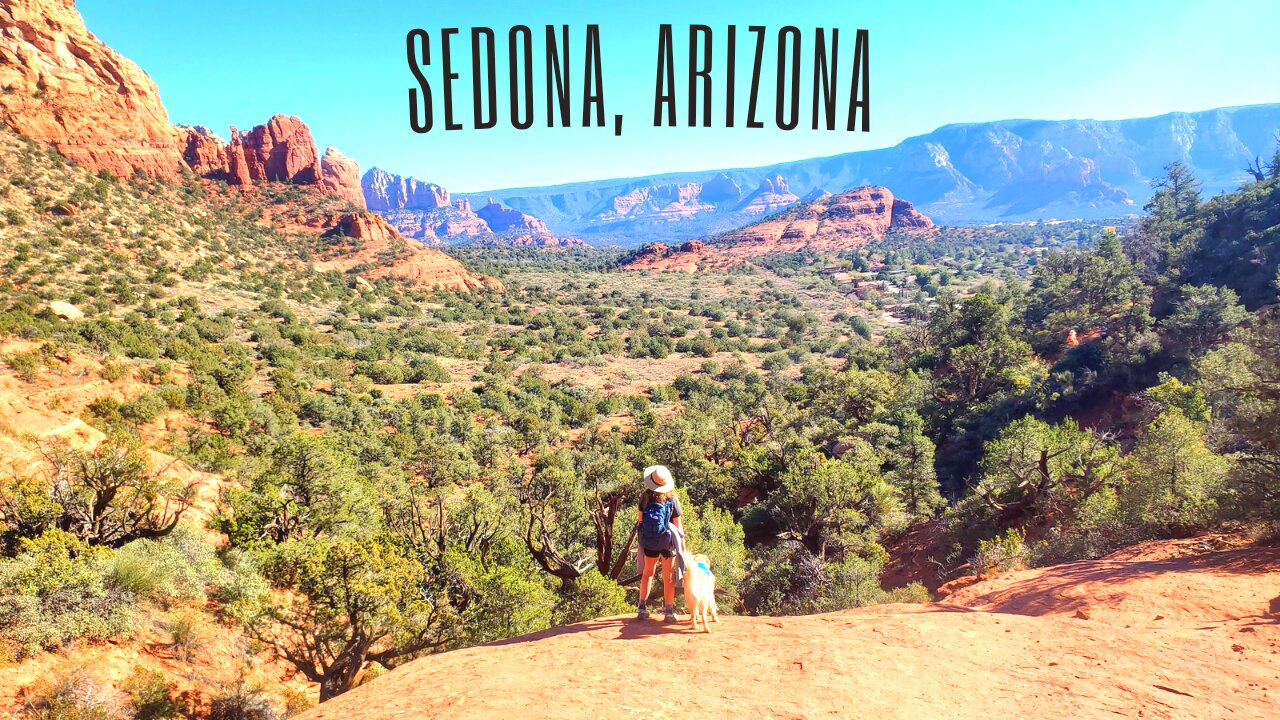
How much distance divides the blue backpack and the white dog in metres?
0.30

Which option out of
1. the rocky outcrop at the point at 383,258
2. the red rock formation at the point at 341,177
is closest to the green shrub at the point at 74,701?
the rocky outcrop at the point at 383,258

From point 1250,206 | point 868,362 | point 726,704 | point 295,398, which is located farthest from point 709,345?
point 726,704

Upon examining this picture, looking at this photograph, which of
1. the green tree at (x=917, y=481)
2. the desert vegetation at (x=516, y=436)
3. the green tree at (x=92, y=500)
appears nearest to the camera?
the desert vegetation at (x=516, y=436)

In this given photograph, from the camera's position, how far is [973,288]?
8175 cm

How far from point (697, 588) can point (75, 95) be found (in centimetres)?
7714

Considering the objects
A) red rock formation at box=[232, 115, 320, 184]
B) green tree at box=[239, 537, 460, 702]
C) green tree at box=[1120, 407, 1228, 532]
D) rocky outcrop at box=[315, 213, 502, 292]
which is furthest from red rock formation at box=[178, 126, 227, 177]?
green tree at box=[1120, 407, 1228, 532]

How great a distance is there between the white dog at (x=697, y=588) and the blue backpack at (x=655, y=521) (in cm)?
30

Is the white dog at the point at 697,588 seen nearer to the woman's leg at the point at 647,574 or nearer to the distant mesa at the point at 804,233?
the woman's leg at the point at 647,574

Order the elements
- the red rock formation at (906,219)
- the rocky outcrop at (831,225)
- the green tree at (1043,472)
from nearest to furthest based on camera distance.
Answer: the green tree at (1043,472), the rocky outcrop at (831,225), the red rock formation at (906,219)

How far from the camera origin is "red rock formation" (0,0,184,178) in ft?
157

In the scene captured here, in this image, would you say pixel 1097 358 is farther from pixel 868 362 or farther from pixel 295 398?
pixel 295 398

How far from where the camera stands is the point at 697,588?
6066mm

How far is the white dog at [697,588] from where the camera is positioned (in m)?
5.98

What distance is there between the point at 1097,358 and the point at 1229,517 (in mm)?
24459
